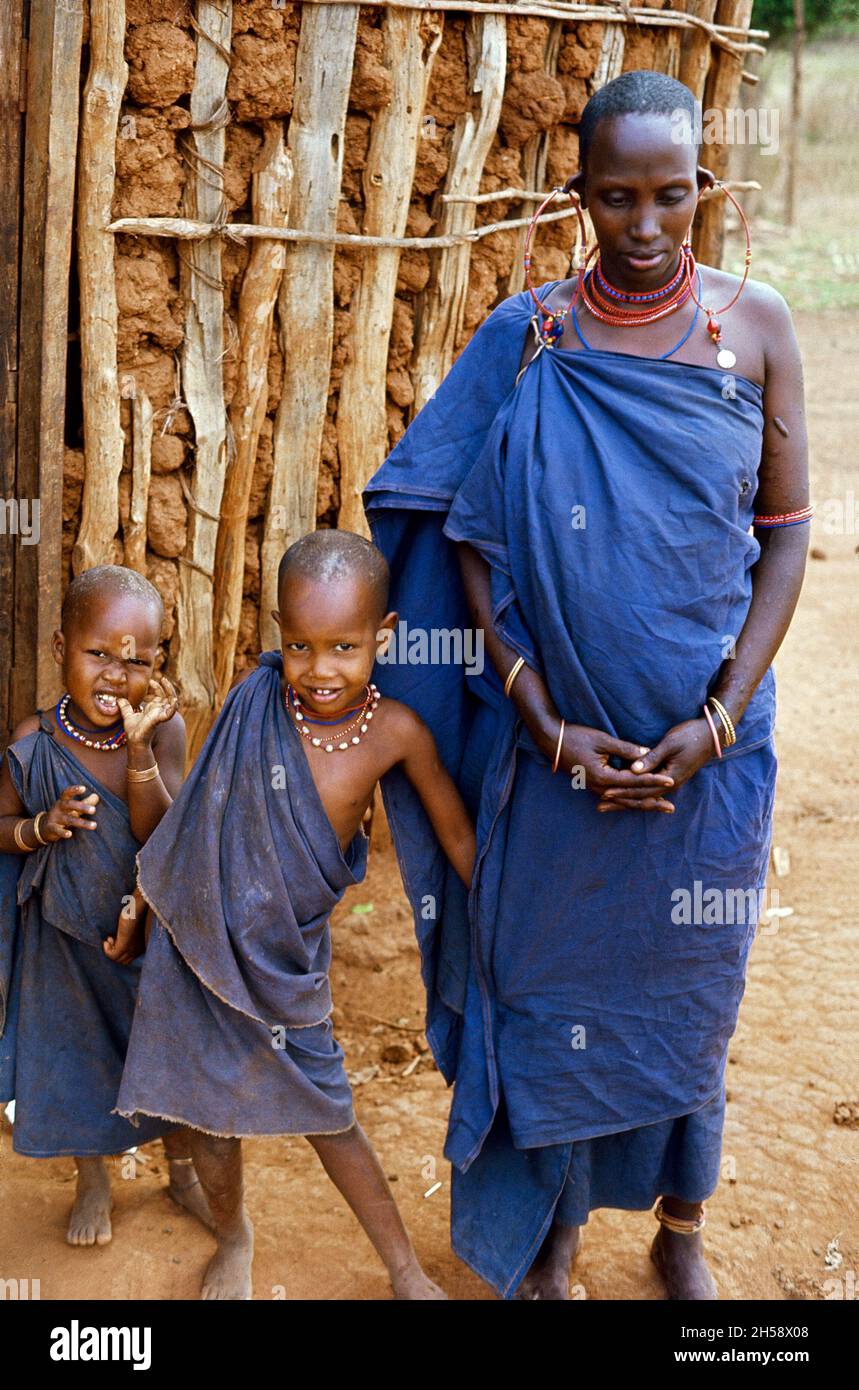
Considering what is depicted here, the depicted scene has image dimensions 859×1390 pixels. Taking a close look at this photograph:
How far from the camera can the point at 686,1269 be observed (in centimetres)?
275

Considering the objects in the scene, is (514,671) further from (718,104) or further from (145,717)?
(718,104)

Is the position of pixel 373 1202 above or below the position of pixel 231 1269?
above

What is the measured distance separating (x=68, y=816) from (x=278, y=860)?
1.36 feet

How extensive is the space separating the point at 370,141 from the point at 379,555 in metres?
1.55

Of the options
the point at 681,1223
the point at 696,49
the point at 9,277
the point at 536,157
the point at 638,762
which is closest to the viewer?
the point at 638,762

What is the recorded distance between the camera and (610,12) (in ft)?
12.2

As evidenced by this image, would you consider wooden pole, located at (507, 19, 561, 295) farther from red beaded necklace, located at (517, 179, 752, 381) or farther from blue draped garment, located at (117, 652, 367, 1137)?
blue draped garment, located at (117, 652, 367, 1137)

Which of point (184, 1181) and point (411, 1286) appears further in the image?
point (184, 1181)

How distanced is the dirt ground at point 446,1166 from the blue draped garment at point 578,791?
0.37 m

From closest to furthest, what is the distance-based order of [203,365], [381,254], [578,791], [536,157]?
[578,791]
[203,365]
[381,254]
[536,157]

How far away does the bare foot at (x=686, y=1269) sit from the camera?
274 cm

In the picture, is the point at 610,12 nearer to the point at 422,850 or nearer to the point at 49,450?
the point at 49,450

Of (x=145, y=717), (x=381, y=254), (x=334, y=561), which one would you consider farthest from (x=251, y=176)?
(x=145, y=717)

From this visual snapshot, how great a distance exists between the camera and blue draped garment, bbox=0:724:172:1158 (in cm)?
260
